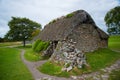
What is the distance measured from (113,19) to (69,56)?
117 feet

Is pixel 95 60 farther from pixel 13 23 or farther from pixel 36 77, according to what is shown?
pixel 13 23

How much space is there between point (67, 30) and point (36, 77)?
31.9 feet

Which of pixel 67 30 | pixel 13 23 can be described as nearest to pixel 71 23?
pixel 67 30

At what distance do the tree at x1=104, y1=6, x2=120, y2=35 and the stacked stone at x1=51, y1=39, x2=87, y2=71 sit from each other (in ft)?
107

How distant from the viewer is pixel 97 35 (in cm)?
2516

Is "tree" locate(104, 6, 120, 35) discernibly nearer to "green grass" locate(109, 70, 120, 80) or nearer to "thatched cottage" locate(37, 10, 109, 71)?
"thatched cottage" locate(37, 10, 109, 71)

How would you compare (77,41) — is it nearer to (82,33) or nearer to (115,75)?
(82,33)

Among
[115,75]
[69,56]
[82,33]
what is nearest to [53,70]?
[69,56]

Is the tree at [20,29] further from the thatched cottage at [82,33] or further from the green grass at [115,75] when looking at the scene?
the green grass at [115,75]

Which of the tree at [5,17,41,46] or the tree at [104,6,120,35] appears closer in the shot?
the tree at [104,6,120,35]

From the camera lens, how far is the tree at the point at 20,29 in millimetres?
55531

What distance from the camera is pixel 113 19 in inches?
1886

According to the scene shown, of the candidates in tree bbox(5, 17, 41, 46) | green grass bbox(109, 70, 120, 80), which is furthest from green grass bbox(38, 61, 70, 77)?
tree bbox(5, 17, 41, 46)

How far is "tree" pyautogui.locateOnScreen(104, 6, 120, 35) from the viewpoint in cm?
4712
